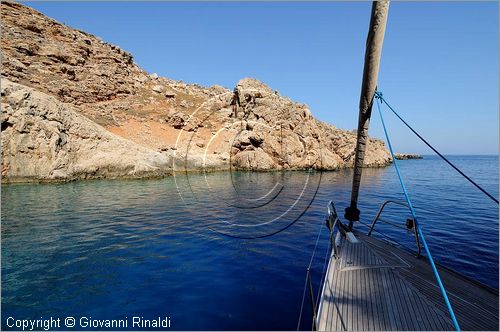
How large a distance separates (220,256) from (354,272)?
5912 mm

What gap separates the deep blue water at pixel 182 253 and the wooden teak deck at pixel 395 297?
142cm

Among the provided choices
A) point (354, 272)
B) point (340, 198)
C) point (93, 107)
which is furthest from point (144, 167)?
point (93, 107)

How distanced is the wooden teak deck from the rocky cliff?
87.1 feet

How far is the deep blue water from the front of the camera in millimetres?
7484

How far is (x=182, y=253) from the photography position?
38.0 feet

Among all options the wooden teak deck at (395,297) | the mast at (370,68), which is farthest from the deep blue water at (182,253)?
the mast at (370,68)

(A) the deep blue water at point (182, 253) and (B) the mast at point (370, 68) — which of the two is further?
(A) the deep blue water at point (182, 253)

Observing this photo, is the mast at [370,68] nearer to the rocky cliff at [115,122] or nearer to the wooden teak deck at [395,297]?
the wooden teak deck at [395,297]

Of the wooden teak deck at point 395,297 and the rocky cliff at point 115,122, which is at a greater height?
the rocky cliff at point 115,122

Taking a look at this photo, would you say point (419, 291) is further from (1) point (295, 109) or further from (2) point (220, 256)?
(1) point (295, 109)

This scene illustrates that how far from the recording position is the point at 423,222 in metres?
18.0

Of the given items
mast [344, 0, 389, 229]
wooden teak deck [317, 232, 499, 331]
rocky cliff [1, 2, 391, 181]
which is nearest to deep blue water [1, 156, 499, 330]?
wooden teak deck [317, 232, 499, 331]

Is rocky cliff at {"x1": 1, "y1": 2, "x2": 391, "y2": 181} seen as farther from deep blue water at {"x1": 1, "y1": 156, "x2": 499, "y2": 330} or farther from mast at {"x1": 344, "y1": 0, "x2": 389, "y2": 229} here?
mast at {"x1": 344, "y1": 0, "x2": 389, "y2": 229}

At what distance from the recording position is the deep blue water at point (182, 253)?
7484mm
